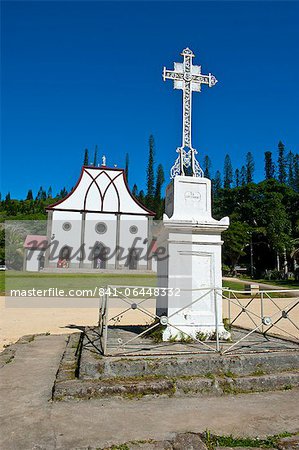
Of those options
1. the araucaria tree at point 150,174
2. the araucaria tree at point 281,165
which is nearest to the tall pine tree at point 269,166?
the araucaria tree at point 281,165

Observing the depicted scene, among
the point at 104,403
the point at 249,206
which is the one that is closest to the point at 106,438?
the point at 104,403

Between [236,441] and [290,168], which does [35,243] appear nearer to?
[236,441]

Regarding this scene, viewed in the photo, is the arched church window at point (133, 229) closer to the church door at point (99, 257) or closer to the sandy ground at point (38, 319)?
the church door at point (99, 257)

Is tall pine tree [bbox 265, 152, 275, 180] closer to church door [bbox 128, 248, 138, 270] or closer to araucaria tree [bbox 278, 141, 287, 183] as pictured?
araucaria tree [bbox 278, 141, 287, 183]

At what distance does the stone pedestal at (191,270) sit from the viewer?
591cm

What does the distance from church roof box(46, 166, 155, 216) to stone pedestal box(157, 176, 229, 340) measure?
2745 centimetres

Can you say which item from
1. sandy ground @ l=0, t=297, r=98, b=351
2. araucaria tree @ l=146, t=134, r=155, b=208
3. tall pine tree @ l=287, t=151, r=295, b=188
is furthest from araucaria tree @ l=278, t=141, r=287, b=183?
sandy ground @ l=0, t=297, r=98, b=351

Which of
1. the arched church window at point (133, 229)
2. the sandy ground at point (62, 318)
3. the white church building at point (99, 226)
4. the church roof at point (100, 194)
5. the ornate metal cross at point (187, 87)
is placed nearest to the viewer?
the ornate metal cross at point (187, 87)

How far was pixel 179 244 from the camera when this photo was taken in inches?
241

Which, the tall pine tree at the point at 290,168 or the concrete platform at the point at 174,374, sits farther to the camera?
the tall pine tree at the point at 290,168

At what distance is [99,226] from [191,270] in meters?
27.5

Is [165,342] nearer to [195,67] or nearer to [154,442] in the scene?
[154,442]

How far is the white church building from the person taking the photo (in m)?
32.8

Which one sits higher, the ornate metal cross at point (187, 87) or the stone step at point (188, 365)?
the ornate metal cross at point (187, 87)
